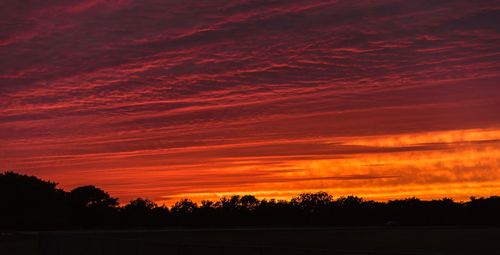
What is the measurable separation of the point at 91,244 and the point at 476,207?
91.0 meters

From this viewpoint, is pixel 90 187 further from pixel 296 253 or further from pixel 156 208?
pixel 296 253

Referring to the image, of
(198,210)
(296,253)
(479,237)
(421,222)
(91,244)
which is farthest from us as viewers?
(198,210)

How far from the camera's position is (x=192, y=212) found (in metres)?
156

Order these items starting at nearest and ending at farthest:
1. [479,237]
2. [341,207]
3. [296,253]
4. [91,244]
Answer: [296,253] → [91,244] → [479,237] → [341,207]

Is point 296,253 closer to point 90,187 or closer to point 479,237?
point 479,237

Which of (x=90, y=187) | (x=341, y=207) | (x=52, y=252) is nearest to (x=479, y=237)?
(x=52, y=252)

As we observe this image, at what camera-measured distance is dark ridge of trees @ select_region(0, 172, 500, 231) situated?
114000 millimetres

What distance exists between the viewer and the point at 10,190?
124 meters

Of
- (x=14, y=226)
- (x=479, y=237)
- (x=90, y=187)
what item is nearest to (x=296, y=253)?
(x=479, y=237)

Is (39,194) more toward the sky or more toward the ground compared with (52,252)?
more toward the sky

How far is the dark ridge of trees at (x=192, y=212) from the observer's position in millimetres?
114000

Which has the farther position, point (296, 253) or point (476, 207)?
point (476, 207)

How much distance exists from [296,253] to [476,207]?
98916mm

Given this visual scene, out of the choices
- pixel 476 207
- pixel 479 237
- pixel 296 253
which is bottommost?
pixel 296 253
